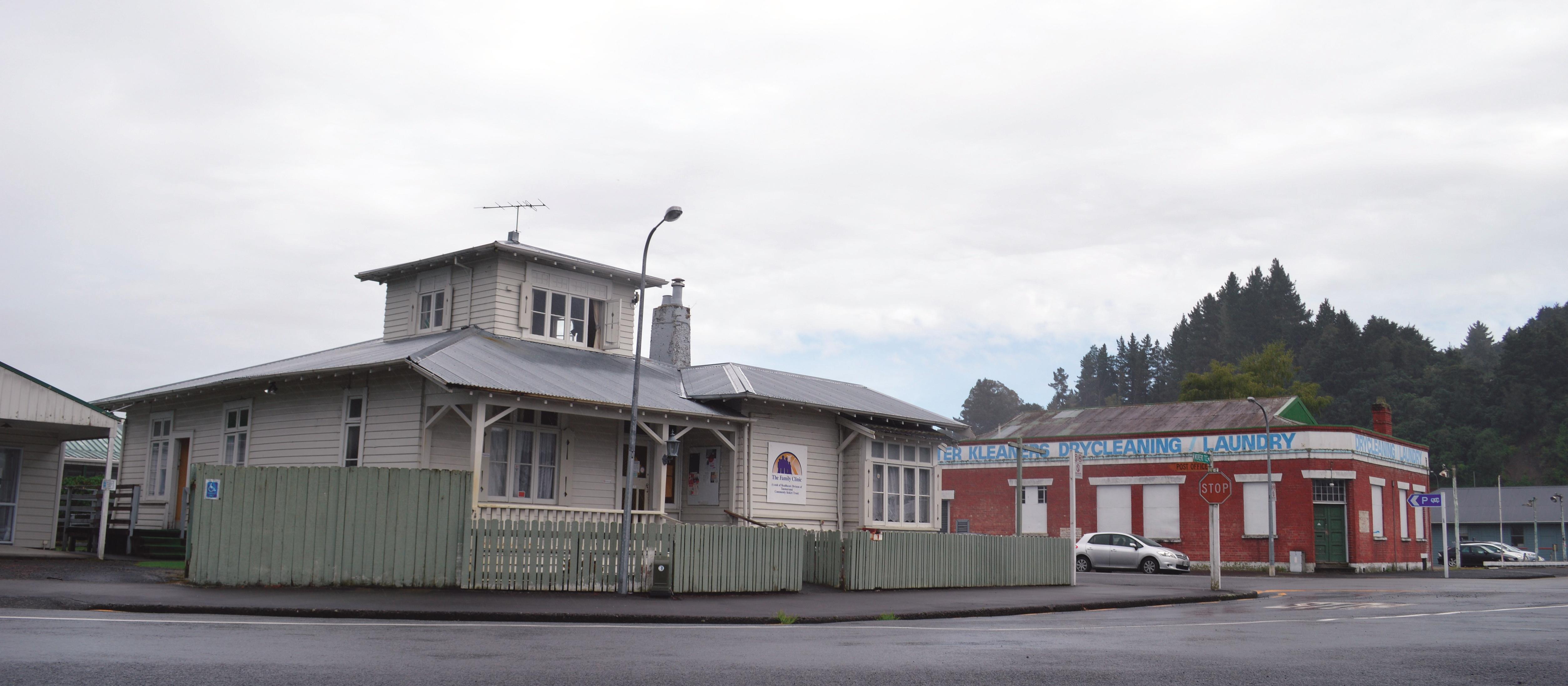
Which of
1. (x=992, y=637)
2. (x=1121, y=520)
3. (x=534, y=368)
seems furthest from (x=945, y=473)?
(x=992, y=637)

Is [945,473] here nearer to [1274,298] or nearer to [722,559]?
[722,559]

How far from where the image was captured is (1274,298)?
12962 centimetres

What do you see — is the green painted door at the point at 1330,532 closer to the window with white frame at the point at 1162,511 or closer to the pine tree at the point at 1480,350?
the window with white frame at the point at 1162,511

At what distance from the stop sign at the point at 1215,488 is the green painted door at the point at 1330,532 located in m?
21.5

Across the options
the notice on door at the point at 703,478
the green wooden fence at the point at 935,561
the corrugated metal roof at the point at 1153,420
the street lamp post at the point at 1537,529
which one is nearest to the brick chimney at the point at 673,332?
the notice on door at the point at 703,478

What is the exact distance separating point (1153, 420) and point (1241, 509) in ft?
20.6

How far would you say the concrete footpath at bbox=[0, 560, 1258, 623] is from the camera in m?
14.4

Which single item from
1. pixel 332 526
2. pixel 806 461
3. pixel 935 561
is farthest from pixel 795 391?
pixel 332 526

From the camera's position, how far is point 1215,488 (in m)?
24.6

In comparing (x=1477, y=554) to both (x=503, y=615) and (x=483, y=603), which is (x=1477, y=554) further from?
(x=503, y=615)

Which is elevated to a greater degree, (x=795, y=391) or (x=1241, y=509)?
(x=795, y=391)

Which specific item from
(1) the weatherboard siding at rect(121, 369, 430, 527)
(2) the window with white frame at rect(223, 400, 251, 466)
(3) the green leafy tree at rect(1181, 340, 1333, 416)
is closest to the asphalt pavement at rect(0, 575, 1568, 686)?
(1) the weatherboard siding at rect(121, 369, 430, 527)

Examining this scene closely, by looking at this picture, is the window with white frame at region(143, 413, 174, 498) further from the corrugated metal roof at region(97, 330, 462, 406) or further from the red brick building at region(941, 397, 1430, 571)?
the red brick building at region(941, 397, 1430, 571)

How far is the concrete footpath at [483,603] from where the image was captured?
14.4 metres
